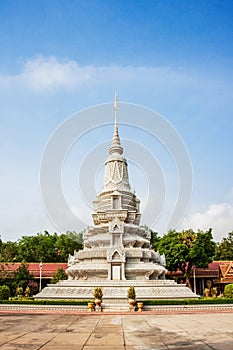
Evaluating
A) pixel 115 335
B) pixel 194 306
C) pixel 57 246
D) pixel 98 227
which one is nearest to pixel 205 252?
pixel 98 227

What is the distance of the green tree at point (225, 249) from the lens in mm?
66312

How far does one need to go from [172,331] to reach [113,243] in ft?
71.9

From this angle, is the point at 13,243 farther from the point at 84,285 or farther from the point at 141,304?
the point at 141,304

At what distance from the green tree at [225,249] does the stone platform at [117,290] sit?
Answer: 120 feet

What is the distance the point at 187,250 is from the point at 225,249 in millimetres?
22866

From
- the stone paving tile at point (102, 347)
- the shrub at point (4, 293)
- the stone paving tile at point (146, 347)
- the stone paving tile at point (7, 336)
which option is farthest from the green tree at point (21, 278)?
the stone paving tile at point (146, 347)

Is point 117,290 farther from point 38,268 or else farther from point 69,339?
point 38,268

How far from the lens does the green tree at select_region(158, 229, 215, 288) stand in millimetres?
47344

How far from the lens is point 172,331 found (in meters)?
14.9

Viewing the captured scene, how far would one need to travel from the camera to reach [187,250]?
47656 mm

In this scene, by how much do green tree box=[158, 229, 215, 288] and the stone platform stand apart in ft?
47.9

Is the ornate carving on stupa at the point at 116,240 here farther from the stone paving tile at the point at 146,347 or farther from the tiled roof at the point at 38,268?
the stone paving tile at the point at 146,347

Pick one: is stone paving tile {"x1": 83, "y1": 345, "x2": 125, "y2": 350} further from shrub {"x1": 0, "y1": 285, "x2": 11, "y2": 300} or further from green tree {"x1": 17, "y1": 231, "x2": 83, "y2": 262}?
green tree {"x1": 17, "y1": 231, "x2": 83, "y2": 262}

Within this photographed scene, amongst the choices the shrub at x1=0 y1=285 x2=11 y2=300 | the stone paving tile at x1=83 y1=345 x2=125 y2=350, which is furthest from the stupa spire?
the stone paving tile at x1=83 y1=345 x2=125 y2=350
